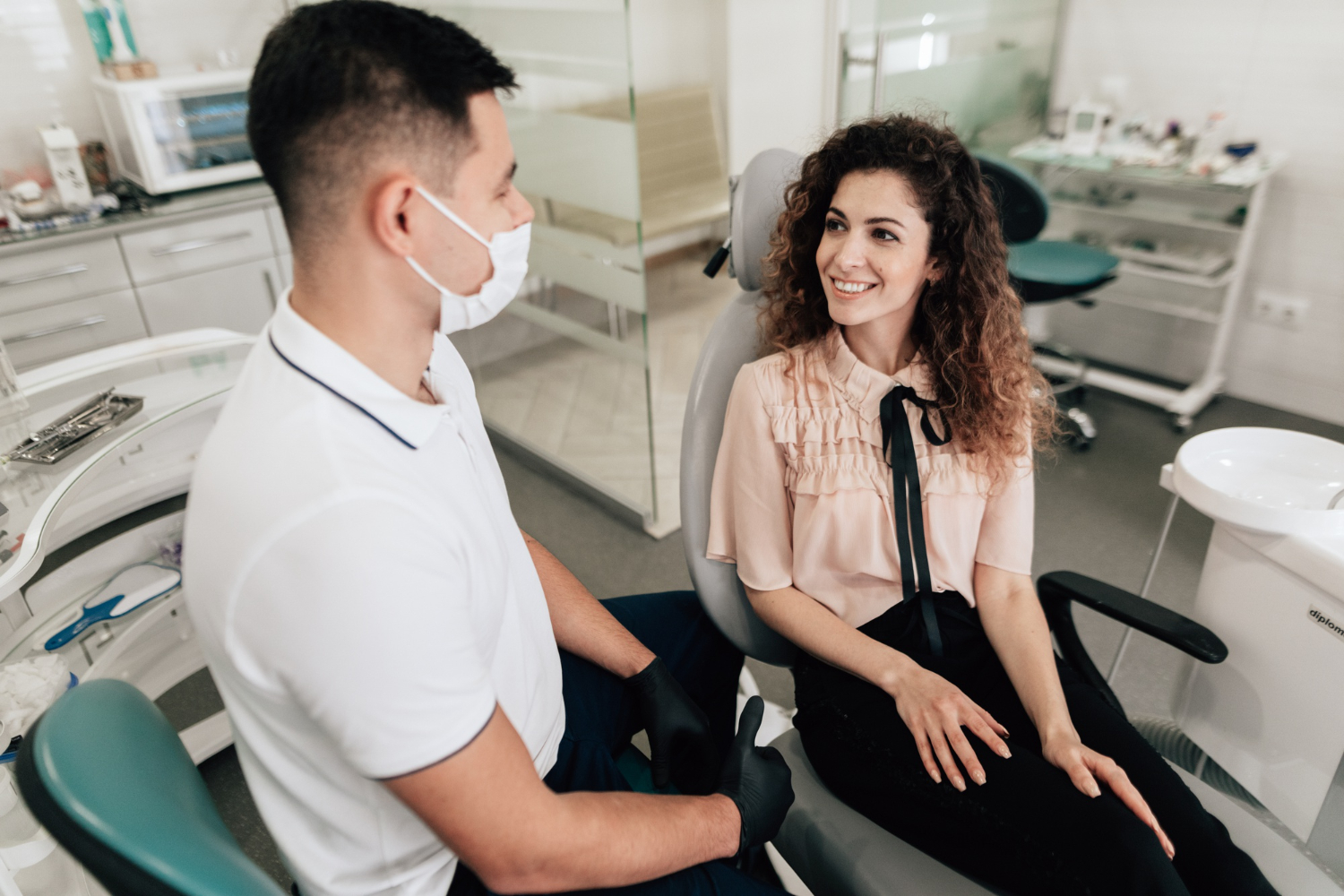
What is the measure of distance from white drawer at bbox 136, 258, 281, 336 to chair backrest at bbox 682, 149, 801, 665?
2.37m

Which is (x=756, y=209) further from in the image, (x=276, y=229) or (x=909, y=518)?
(x=276, y=229)

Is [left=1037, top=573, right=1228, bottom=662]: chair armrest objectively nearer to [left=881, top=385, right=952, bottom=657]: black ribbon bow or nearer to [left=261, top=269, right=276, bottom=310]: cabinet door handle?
[left=881, top=385, right=952, bottom=657]: black ribbon bow

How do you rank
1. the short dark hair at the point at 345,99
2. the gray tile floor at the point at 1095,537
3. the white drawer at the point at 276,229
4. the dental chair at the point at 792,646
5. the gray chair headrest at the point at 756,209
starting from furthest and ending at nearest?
1. the white drawer at the point at 276,229
2. the gray tile floor at the point at 1095,537
3. the gray chair headrest at the point at 756,209
4. the dental chair at the point at 792,646
5. the short dark hair at the point at 345,99

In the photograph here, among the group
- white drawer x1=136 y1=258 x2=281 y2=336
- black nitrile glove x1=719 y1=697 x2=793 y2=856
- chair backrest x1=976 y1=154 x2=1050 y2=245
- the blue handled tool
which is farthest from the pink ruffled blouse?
white drawer x1=136 y1=258 x2=281 y2=336

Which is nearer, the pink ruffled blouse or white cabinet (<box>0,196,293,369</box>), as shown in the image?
the pink ruffled blouse

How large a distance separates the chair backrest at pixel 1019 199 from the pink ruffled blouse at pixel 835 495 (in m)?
1.54

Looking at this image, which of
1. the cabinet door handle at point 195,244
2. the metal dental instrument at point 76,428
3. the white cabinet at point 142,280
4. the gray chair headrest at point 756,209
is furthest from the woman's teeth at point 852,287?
the cabinet door handle at point 195,244

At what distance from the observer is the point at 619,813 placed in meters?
0.90

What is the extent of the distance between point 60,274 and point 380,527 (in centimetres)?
277

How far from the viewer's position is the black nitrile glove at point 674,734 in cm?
115

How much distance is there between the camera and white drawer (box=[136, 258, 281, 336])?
119 inches

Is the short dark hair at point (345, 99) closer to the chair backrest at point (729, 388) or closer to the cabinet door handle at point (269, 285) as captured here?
the chair backrest at point (729, 388)

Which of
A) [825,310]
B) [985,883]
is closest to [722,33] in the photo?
[825,310]

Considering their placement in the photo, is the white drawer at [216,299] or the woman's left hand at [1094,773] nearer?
the woman's left hand at [1094,773]
